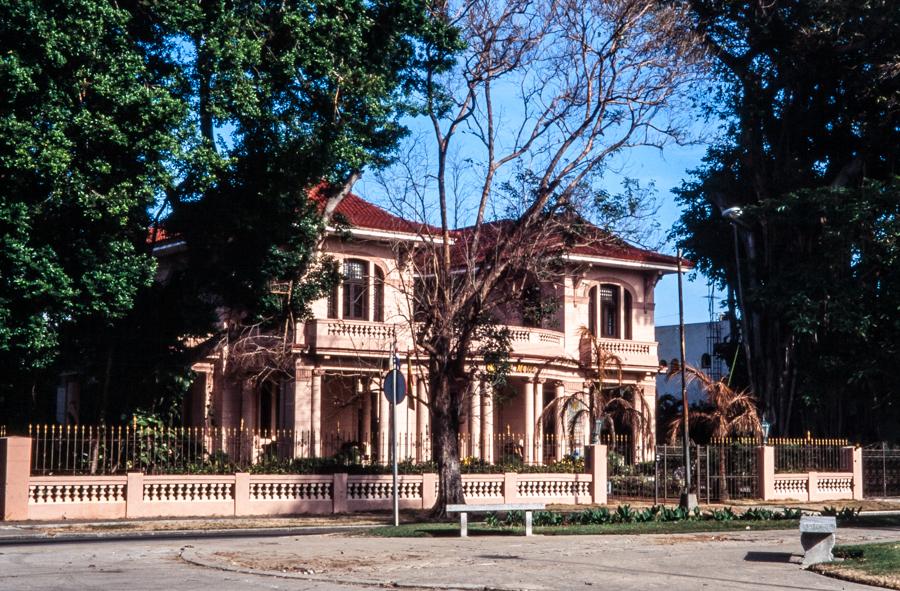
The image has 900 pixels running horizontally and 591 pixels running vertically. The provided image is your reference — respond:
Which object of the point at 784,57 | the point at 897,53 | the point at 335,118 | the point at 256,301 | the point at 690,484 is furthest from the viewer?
the point at 784,57

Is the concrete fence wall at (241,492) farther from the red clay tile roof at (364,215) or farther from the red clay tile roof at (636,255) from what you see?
the red clay tile roof at (636,255)

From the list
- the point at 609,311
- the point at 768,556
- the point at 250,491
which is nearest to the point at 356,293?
the point at 609,311

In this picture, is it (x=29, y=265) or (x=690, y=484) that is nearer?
(x=29, y=265)

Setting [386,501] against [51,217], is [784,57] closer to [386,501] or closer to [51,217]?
[386,501]

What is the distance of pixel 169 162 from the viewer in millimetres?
23797

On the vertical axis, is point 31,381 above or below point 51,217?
below

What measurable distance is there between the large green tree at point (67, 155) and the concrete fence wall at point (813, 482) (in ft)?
61.1

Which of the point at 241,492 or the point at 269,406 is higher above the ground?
the point at 269,406

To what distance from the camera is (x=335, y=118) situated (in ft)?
83.9

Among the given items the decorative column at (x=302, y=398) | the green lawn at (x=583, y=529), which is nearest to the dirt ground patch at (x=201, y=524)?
the green lawn at (x=583, y=529)

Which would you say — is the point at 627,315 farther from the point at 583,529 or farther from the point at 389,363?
the point at 583,529

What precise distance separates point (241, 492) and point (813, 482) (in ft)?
57.1

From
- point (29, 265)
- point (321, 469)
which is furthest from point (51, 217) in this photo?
point (321, 469)

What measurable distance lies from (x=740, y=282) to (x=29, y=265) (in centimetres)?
2670
